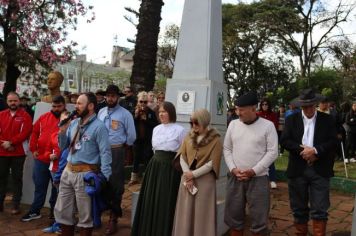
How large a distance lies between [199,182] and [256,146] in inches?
27.7

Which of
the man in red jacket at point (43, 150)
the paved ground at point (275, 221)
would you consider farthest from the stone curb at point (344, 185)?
the man in red jacket at point (43, 150)

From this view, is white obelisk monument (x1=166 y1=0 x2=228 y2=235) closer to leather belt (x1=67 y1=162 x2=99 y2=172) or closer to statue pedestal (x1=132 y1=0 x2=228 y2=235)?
statue pedestal (x1=132 y1=0 x2=228 y2=235)

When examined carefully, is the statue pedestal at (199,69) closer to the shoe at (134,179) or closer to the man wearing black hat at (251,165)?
the man wearing black hat at (251,165)

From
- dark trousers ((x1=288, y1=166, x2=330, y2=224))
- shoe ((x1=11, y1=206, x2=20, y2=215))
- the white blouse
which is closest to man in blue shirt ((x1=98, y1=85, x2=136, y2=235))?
the white blouse

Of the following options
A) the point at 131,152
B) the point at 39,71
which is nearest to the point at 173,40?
the point at 39,71

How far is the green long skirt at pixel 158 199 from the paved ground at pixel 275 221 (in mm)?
825

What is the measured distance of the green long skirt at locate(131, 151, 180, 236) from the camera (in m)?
4.92

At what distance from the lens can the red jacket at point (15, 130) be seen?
648 centimetres

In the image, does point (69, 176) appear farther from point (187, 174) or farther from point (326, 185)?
point (326, 185)

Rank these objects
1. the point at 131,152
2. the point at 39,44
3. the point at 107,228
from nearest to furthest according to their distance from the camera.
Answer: the point at 107,228 < the point at 131,152 < the point at 39,44

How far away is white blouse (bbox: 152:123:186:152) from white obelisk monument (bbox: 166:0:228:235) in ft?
2.07

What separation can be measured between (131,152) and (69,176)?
17.8 ft

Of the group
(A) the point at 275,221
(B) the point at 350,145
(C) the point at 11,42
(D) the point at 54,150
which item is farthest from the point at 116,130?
(C) the point at 11,42

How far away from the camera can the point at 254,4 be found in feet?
102
